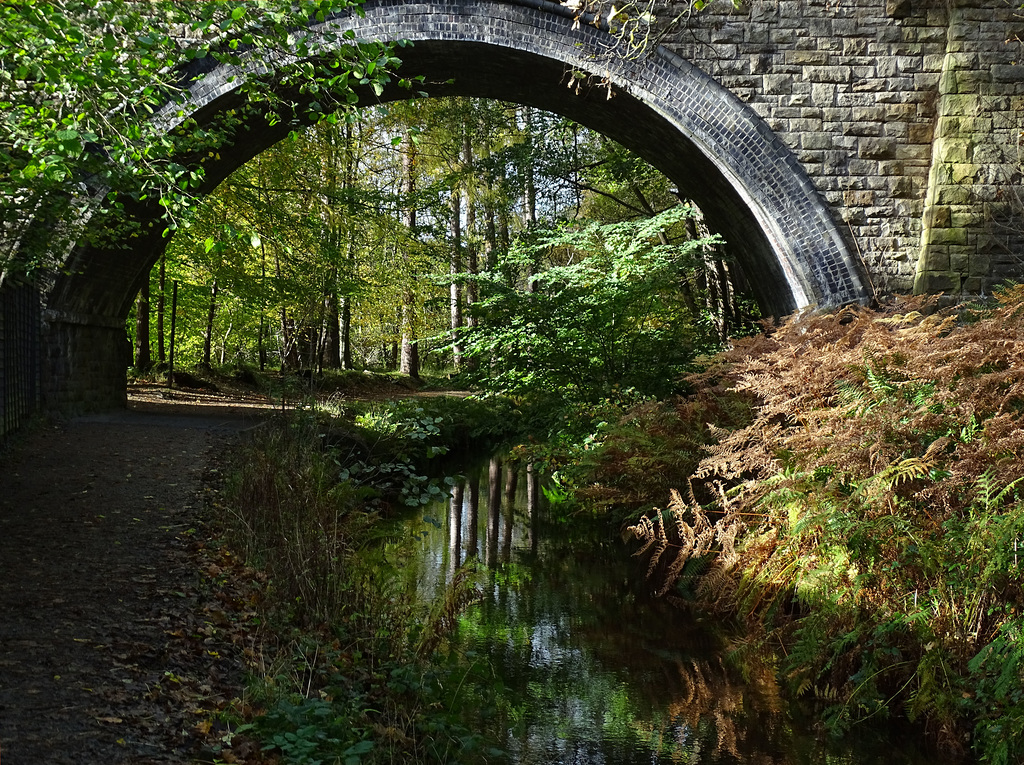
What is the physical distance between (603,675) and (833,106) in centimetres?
666

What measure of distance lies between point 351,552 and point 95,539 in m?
1.51

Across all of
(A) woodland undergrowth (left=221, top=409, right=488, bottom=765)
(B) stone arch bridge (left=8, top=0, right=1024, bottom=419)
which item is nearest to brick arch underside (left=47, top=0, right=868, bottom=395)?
(B) stone arch bridge (left=8, top=0, right=1024, bottom=419)

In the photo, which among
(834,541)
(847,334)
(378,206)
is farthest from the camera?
(378,206)

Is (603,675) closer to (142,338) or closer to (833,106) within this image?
(833,106)

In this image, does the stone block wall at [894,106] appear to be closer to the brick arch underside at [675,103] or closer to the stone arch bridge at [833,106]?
the stone arch bridge at [833,106]

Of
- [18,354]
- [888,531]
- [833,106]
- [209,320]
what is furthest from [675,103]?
[209,320]

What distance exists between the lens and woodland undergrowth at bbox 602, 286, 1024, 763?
161 inches

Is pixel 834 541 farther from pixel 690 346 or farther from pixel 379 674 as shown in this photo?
pixel 690 346

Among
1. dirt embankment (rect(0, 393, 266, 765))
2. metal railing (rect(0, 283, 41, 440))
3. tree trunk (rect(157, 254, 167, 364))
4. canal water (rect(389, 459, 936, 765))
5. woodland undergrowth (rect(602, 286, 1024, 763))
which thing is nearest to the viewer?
dirt embankment (rect(0, 393, 266, 765))

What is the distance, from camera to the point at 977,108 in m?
8.98

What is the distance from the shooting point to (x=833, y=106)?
9062mm

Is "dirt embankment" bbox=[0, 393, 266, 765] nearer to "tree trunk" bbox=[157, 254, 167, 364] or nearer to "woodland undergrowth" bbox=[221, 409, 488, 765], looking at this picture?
"woodland undergrowth" bbox=[221, 409, 488, 765]

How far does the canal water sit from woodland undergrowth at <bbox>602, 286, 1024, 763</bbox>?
0.24 metres

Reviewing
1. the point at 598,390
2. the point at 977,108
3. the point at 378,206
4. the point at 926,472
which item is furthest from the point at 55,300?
the point at 977,108
